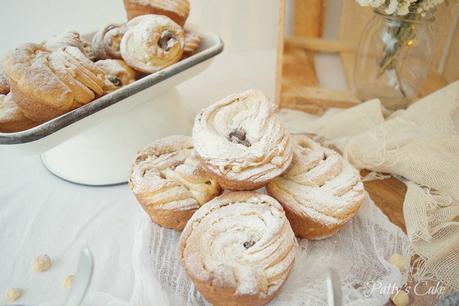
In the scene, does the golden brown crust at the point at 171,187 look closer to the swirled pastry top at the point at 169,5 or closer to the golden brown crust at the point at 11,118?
the golden brown crust at the point at 11,118

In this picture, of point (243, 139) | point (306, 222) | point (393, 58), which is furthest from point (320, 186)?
point (393, 58)

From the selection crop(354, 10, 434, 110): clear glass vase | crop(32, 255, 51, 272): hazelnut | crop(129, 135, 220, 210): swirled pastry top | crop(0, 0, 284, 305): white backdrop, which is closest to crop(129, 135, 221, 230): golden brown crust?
crop(129, 135, 220, 210): swirled pastry top

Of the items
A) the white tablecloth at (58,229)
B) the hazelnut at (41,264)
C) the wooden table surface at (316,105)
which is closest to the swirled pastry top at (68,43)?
the white tablecloth at (58,229)

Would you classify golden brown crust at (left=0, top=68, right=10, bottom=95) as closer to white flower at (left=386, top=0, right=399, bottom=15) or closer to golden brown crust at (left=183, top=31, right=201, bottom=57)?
golden brown crust at (left=183, top=31, right=201, bottom=57)

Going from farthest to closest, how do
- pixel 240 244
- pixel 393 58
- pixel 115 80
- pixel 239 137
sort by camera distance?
1. pixel 393 58
2. pixel 115 80
3. pixel 239 137
4. pixel 240 244

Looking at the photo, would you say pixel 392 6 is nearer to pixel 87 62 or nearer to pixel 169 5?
pixel 169 5

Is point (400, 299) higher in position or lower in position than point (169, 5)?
lower
